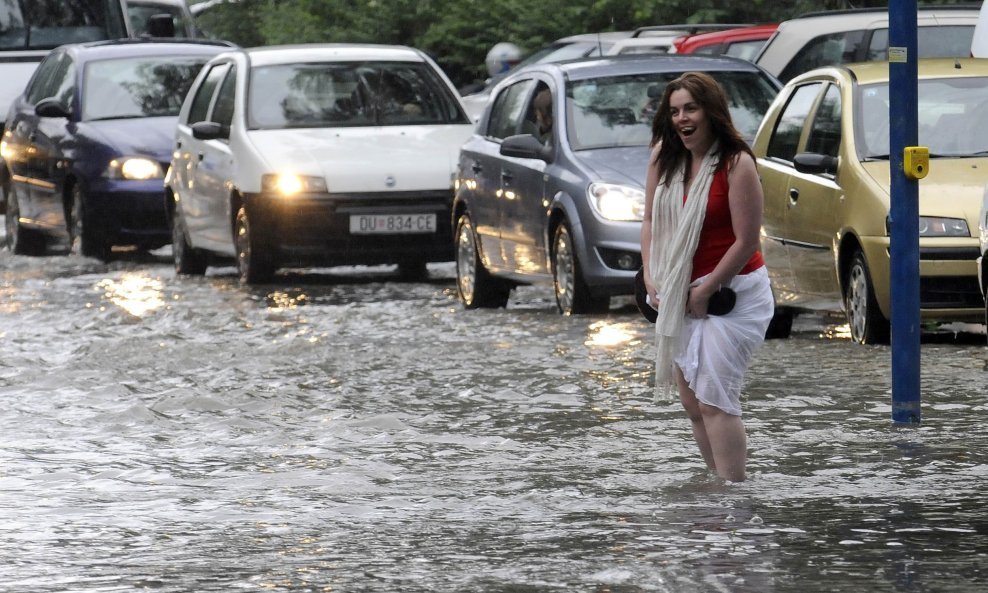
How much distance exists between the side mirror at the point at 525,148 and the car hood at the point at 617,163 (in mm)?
239

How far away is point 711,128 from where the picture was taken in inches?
293

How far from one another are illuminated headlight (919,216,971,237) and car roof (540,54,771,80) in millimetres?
3711

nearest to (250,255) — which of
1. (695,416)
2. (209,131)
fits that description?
(209,131)

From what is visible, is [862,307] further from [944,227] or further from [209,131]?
[209,131]

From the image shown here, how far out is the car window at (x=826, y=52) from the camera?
18.0 meters

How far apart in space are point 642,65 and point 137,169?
6.38m

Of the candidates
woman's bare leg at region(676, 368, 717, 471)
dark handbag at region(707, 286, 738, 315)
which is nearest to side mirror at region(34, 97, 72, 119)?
woman's bare leg at region(676, 368, 717, 471)

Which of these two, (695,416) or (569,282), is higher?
(695,416)

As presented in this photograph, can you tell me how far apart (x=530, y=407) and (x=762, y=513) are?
9.49ft

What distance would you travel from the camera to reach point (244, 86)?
696 inches

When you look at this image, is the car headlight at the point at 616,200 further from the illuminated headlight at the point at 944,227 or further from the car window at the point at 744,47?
the car window at the point at 744,47

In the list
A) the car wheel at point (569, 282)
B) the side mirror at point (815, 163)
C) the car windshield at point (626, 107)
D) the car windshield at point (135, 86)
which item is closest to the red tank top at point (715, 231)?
the side mirror at point (815, 163)

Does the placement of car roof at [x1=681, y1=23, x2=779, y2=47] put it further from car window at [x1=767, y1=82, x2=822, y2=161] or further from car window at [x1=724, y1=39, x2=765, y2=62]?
car window at [x1=767, y1=82, x2=822, y2=161]

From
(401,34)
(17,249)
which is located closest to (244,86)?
(17,249)
